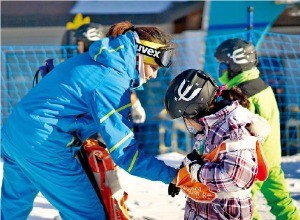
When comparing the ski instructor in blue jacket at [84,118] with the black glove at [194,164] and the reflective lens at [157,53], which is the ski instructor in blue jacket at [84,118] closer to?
the reflective lens at [157,53]

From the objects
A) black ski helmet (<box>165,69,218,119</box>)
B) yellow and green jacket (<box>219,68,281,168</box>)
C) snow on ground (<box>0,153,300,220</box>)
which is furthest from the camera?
snow on ground (<box>0,153,300,220</box>)

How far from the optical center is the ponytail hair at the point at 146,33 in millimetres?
2934

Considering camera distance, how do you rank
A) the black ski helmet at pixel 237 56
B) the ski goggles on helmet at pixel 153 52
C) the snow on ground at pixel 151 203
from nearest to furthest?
the ski goggles on helmet at pixel 153 52, the black ski helmet at pixel 237 56, the snow on ground at pixel 151 203

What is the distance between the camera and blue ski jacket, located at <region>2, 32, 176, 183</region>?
2.78 meters

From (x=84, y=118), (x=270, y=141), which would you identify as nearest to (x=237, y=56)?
(x=270, y=141)

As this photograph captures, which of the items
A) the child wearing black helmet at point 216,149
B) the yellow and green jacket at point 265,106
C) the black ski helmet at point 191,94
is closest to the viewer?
the child wearing black helmet at point 216,149

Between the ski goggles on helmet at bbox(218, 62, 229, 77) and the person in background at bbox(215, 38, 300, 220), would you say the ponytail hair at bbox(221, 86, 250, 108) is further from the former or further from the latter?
the ski goggles on helmet at bbox(218, 62, 229, 77)

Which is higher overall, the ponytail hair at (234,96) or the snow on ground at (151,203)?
the ponytail hair at (234,96)

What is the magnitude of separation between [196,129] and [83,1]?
19.1 feet

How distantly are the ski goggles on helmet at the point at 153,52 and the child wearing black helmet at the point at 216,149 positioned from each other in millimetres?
264

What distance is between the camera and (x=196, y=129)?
278cm

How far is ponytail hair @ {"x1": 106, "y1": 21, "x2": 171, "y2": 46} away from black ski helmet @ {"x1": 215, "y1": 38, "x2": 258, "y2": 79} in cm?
→ 135

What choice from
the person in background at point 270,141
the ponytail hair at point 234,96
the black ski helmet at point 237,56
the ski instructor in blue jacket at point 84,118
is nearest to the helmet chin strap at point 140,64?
the ski instructor in blue jacket at point 84,118

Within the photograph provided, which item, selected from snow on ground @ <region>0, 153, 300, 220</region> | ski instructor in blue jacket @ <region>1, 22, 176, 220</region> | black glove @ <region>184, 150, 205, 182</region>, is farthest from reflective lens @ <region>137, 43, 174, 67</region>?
snow on ground @ <region>0, 153, 300, 220</region>
